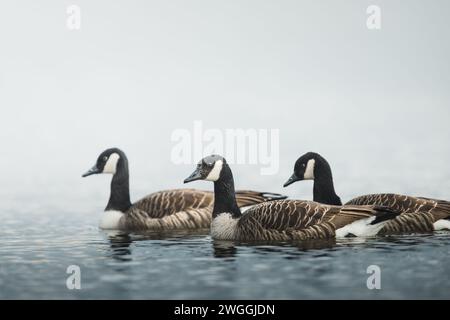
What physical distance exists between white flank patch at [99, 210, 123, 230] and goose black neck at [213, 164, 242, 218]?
3456mm

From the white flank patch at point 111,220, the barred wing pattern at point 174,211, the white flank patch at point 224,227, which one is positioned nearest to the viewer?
the white flank patch at point 224,227

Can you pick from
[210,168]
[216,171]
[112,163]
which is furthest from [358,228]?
[112,163]

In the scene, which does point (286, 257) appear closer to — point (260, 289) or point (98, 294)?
point (260, 289)

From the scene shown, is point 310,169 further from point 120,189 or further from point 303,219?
point 120,189

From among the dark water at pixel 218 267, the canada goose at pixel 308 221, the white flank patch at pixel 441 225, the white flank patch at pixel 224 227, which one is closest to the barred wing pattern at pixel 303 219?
the canada goose at pixel 308 221

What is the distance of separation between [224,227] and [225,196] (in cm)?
61

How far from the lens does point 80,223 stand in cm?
1847

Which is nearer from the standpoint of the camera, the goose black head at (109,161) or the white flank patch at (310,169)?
the white flank patch at (310,169)

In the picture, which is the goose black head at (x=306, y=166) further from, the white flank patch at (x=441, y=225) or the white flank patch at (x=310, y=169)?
the white flank patch at (x=441, y=225)

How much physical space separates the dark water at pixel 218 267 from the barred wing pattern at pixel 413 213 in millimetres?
494

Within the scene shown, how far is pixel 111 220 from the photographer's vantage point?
17.0 meters

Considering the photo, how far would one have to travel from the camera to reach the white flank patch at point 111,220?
55.5 feet
